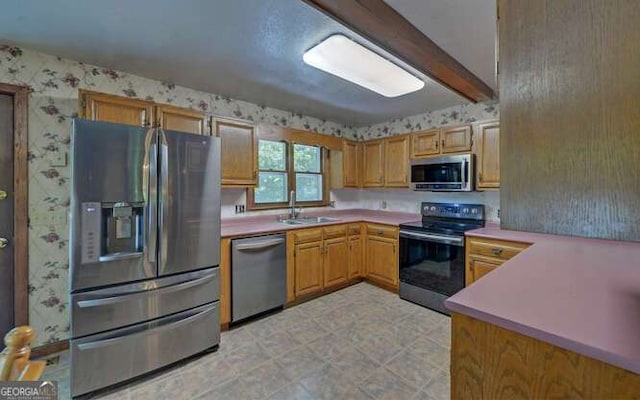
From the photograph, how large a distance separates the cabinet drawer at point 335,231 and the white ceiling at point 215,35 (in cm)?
157

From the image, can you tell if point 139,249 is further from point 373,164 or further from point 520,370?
point 373,164

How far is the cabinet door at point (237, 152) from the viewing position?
9.07 ft

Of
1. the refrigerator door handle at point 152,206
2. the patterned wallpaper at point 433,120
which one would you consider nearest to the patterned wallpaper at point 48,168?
the refrigerator door handle at point 152,206

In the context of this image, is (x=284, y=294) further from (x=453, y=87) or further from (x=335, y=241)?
(x=453, y=87)

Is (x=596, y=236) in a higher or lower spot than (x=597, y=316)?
higher

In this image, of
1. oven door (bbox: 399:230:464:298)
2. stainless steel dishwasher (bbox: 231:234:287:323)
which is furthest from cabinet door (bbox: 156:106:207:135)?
oven door (bbox: 399:230:464:298)

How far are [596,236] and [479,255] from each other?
2085mm

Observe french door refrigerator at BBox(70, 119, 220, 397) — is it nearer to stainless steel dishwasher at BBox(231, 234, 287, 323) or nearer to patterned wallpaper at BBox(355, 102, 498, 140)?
stainless steel dishwasher at BBox(231, 234, 287, 323)

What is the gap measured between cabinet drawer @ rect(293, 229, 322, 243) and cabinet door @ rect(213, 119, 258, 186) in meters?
0.73

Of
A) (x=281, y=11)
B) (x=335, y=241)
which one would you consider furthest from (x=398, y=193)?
(x=281, y=11)

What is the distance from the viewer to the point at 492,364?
0.77 meters

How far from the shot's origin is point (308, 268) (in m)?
3.12

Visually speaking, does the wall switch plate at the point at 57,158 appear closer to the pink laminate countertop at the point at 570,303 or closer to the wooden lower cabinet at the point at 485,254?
the pink laminate countertop at the point at 570,303

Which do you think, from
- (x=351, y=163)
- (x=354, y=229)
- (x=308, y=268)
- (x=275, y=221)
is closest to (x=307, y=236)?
(x=308, y=268)
